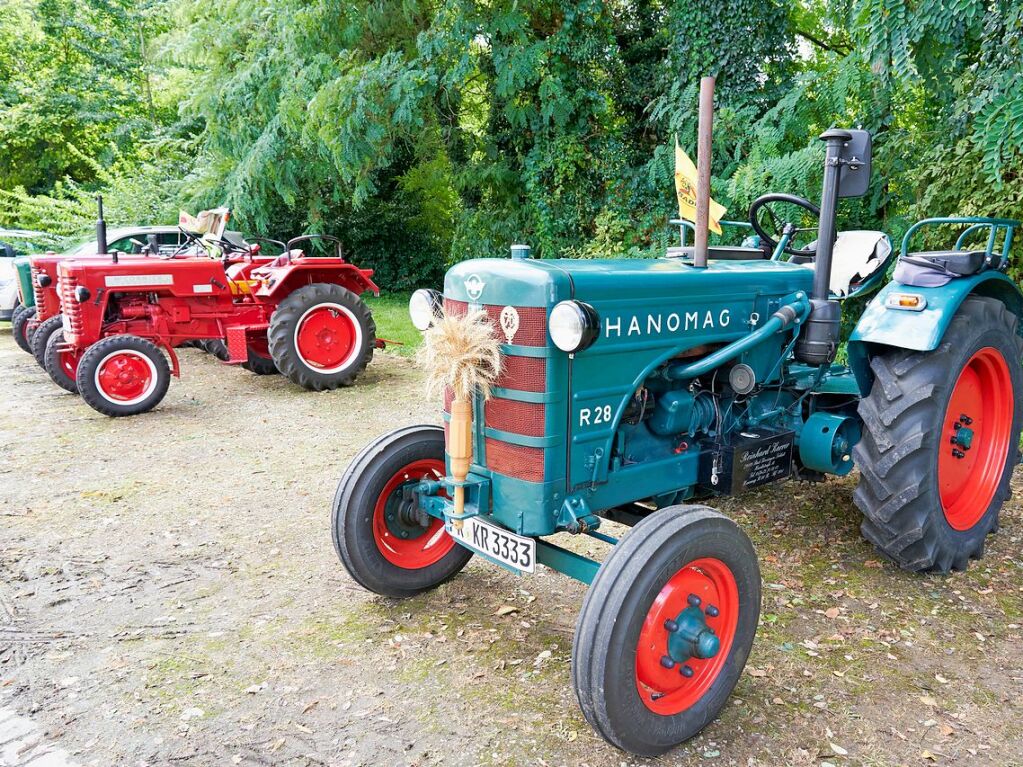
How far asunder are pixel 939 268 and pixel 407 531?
243 centimetres

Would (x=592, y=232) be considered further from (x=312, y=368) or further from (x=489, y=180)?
(x=312, y=368)

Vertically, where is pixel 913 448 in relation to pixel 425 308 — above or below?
below

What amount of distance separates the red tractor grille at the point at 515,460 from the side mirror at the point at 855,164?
5.30ft

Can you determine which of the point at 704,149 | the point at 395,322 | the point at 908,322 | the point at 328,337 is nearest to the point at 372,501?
the point at 704,149

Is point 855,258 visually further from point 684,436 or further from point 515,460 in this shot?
point 515,460

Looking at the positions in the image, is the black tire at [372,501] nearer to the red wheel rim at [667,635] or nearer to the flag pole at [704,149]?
the red wheel rim at [667,635]

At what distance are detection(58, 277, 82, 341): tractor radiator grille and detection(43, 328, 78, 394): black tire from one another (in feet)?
1.68

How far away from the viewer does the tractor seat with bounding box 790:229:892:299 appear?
3.86 metres

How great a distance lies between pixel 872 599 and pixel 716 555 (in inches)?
47.5

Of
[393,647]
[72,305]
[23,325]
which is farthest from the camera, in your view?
[23,325]

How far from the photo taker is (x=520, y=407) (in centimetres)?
245

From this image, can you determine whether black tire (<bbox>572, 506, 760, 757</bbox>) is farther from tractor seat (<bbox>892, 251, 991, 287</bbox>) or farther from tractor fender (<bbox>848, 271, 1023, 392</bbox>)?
tractor seat (<bbox>892, 251, 991, 287</bbox>)

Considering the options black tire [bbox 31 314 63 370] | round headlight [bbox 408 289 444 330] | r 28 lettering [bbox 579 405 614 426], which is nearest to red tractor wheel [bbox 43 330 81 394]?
black tire [bbox 31 314 63 370]

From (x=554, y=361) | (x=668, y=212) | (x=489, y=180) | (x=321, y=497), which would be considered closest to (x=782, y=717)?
(x=554, y=361)
